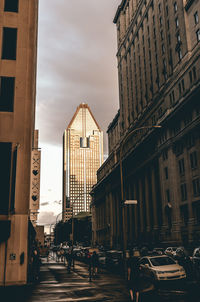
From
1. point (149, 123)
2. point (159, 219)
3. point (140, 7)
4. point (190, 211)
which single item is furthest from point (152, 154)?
point (140, 7)

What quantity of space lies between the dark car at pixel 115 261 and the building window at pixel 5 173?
1293 cm

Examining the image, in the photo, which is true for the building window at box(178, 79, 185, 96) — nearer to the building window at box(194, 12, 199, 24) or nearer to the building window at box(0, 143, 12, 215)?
the building window at box(194, 12, 199, 24)

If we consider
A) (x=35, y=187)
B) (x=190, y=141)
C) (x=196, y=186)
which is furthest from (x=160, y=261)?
(x=190, y=141)

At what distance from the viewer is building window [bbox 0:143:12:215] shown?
2323 centimetres

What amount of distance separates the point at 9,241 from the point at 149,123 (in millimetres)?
51492

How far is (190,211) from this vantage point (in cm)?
4944

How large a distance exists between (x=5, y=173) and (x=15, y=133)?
2.95 metres

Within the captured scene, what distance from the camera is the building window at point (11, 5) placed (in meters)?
27.4

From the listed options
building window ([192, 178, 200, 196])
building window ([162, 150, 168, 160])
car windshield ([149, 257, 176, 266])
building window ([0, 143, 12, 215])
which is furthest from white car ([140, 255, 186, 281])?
building window ([162, 150, 168, 160])

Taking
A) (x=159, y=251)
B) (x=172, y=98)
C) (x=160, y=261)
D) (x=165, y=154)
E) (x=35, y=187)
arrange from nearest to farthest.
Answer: (x=160, y=261) → (x=159, y=251) → (x=35, y=187) → (x=172, y=98) → (x=165, y=154)

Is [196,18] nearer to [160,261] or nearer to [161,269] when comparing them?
[160,261]

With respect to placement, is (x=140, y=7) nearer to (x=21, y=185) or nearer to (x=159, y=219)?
(x=159, y=219)

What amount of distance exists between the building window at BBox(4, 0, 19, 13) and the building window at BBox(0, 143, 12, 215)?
450 inches

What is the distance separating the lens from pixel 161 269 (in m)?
17.7
